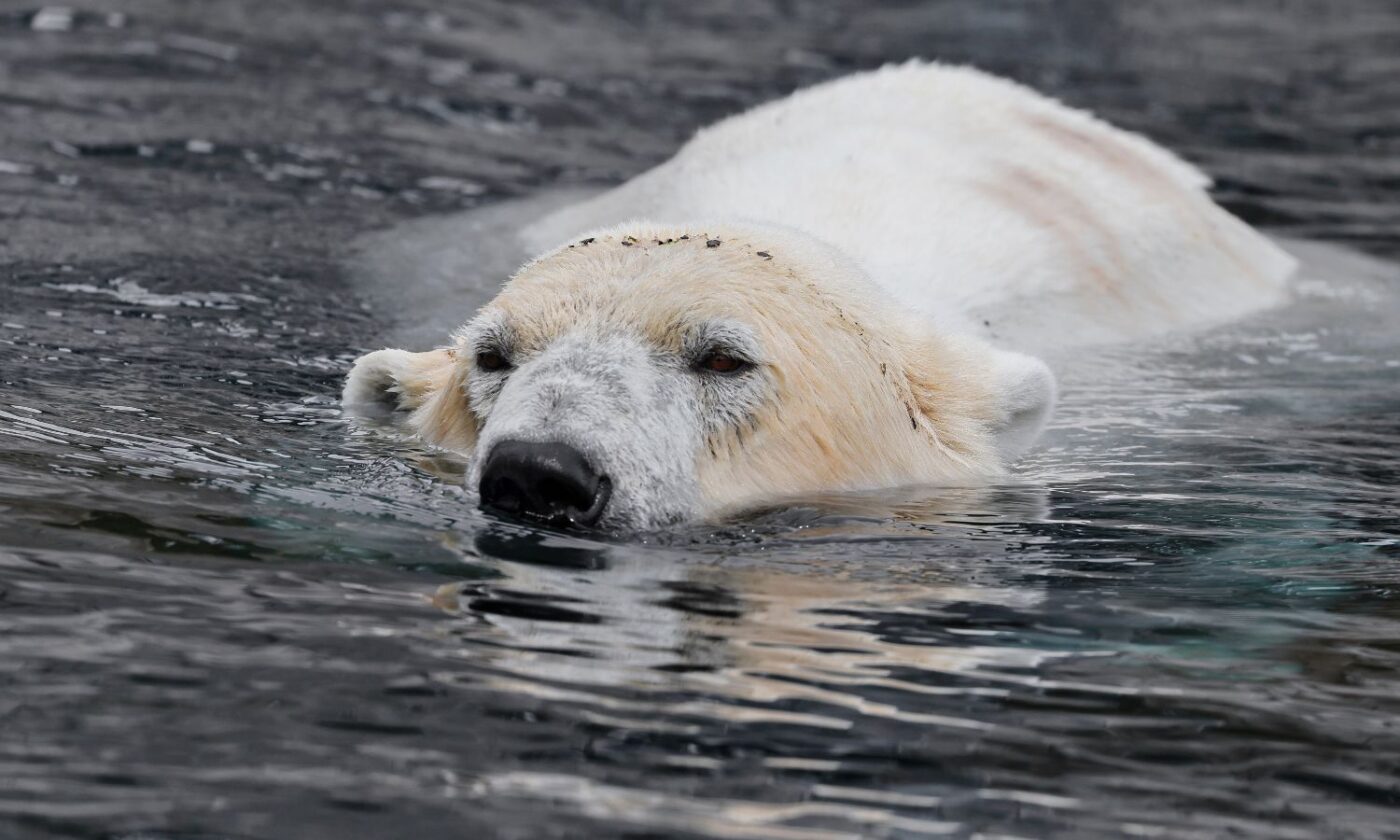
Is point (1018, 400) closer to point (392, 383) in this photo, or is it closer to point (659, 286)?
point (659, 286)

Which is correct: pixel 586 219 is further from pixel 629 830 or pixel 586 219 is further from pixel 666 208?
pixel 629 830

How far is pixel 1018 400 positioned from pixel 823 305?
26.9 inches

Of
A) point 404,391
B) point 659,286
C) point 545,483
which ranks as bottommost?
point 545,483

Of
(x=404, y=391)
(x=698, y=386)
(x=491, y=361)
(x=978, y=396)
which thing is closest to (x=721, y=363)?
(x=698, y=386)

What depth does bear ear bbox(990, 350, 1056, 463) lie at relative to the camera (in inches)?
198

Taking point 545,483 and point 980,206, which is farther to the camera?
point 980,206

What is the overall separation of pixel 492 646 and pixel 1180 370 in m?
3.57

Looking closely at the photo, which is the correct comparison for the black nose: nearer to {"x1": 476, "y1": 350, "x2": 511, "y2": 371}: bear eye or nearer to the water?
the water

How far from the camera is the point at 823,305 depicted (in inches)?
185

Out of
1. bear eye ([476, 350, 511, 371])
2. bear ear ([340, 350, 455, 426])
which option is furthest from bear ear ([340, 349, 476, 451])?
bear eye ([476, 350, 511, 371])

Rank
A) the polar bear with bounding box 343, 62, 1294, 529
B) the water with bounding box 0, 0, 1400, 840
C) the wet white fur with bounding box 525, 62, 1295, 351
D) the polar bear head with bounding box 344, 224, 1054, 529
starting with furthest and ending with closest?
the wet white fur with bounding box 525, 62, 1295, 351 < the polar bear with bounding box 343, 62, 1294, 529 < the polar bear head with bounding box 344, 224, 1054, 529 < the water with bounding box 0, 0, 1400, 840

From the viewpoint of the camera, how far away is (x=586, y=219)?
286 inches

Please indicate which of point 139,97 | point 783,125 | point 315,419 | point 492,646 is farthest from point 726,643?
point 139,97

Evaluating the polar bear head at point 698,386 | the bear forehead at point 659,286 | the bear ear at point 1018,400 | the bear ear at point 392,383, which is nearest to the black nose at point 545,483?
the polar bear head at point 698,386
